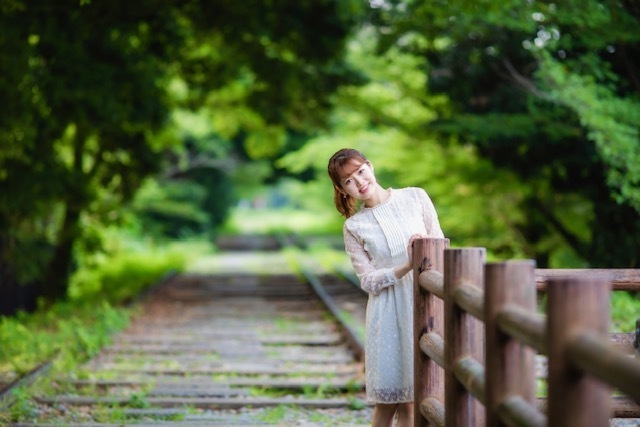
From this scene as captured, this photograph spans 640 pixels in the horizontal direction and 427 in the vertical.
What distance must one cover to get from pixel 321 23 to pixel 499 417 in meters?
11.0

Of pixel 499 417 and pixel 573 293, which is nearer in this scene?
pixel 573 293

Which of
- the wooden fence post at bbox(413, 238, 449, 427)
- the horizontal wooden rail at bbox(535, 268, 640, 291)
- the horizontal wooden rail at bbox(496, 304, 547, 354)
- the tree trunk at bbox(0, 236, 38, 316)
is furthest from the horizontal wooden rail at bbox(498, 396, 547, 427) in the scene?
the tree trunk at bbox(0, 236, 38, 316)

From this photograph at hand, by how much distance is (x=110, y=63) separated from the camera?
36.6ft

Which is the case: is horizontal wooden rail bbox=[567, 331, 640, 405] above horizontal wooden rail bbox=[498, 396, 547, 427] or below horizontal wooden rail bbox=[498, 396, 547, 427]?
above

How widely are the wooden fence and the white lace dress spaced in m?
0.13

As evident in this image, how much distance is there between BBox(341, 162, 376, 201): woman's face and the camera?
402cm

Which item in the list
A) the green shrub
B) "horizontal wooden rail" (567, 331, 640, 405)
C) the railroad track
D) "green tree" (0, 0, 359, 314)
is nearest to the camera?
"horizontal wooden rail" (567, 331, 640, 405)

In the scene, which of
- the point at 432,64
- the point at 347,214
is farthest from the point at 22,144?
the point at 347,214

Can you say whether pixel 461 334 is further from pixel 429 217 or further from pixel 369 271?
pixel 429 217

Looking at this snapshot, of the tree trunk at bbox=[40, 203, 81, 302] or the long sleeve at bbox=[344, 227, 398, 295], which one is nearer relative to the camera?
the long sleeve at bbox=[344, 227, 398, 295]

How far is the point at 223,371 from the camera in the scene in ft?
25.0

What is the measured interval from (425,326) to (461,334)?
0.61 metres

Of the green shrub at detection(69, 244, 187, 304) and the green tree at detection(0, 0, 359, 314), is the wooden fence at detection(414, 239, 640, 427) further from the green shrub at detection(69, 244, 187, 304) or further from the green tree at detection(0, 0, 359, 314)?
the green shrub at detection(69, 244, 187, 304)

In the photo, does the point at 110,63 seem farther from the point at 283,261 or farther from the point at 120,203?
the point at 283,261
